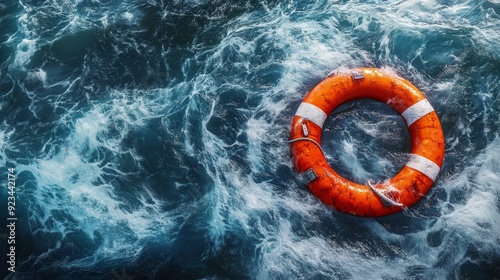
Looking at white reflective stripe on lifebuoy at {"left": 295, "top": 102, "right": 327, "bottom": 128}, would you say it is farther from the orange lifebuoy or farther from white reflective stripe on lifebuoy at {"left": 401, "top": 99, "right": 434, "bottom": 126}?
white reflective stripe on lifebuoy at {"left": 401, "top": 99, "right": 434, "bottom": 126}

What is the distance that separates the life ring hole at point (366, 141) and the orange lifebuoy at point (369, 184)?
34cm

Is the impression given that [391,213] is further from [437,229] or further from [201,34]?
[201,34]

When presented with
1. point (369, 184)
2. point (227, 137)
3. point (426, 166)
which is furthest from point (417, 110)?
point (227, 137)

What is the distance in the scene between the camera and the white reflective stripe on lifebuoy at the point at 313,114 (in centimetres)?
→ 614

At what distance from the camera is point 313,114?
20.2 ft

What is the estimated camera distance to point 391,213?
5.67 metres

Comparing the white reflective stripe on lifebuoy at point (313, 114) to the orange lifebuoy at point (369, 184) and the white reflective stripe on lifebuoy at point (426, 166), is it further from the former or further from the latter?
the white reflective stripe on lifebuoy at point (426, 166)

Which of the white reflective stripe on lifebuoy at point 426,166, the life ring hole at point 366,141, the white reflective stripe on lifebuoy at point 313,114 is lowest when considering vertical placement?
the white reflective stripe on lifebuoy at point 426,166

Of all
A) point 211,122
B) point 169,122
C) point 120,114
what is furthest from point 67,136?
point 211,122

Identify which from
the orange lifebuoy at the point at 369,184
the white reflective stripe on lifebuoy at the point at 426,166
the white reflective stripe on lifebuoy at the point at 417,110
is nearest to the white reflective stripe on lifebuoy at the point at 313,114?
the orange lifebuoy at the point at 369,184

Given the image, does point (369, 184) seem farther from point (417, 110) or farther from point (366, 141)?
point (417, 110)

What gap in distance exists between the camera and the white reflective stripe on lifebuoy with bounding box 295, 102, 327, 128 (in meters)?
6.14

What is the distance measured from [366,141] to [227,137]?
2.75 m

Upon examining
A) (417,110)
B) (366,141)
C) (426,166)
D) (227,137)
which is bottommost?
(426,166)
